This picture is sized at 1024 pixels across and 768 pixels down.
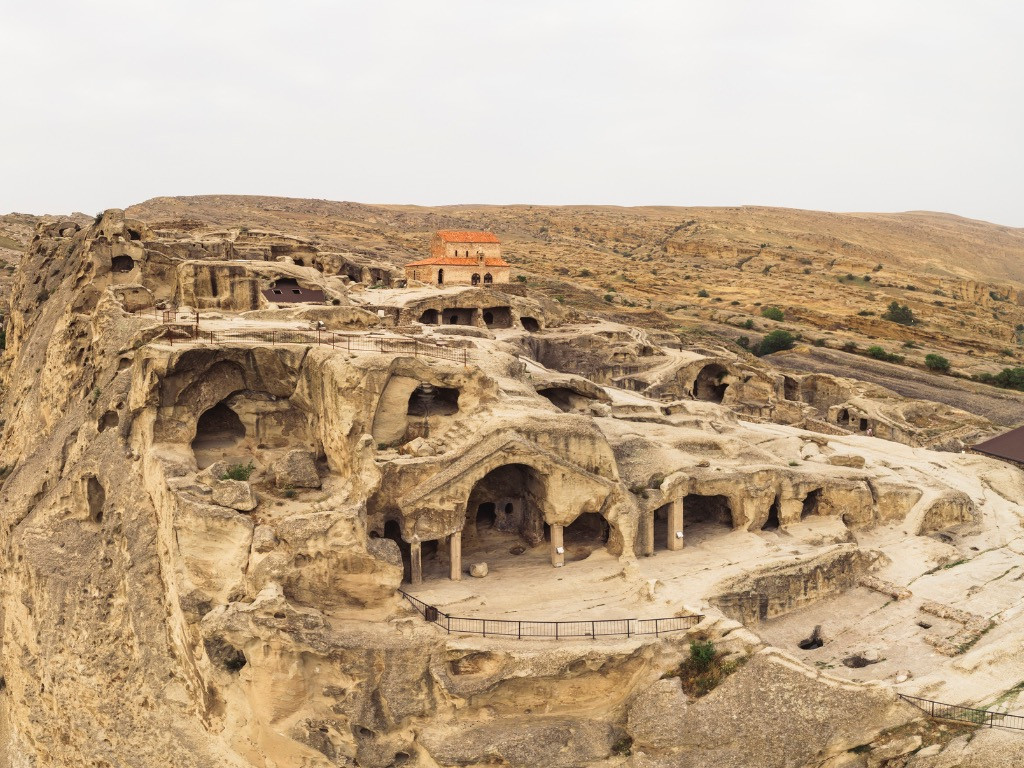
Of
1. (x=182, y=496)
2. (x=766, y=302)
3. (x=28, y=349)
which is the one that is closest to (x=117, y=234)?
(x=28, y=349)

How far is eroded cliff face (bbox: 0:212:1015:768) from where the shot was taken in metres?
17.8

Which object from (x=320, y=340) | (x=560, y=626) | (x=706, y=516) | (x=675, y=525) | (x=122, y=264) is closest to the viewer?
(x=560, y=626)

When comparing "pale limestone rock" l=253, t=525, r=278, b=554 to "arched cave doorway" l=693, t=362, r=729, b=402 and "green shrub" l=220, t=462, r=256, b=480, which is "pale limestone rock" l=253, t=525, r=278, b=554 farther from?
"arched cave doorway" l=693, t=362, r=729, b=402

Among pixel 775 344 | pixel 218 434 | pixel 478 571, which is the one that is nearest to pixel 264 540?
pixel 478 571

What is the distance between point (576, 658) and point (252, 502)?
8.83m

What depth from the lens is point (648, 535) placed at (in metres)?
23.7

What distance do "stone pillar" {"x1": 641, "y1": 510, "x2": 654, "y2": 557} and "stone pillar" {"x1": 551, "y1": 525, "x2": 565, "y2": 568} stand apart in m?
2.53

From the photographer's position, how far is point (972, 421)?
44.2 metres

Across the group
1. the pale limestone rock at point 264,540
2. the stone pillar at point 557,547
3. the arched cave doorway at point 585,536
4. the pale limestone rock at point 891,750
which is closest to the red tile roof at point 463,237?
the arched cave doorway at point 585,536

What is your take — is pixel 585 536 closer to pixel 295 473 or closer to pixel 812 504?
pixel 812 504

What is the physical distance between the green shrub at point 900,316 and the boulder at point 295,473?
66.3 metres

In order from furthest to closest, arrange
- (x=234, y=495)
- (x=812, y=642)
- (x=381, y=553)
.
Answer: (x=812, y=642), (x=234, y=495), (x=381, y=553)

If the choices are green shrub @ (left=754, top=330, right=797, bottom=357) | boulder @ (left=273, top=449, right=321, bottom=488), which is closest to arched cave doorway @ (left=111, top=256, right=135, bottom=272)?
boulder @ (left=273, top=449, right=321, bottom=488)

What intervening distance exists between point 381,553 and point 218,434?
9257 mm
